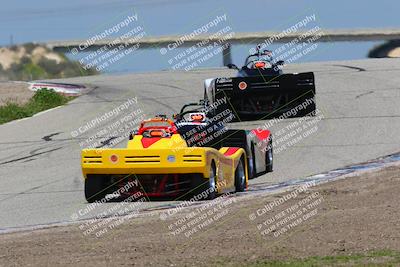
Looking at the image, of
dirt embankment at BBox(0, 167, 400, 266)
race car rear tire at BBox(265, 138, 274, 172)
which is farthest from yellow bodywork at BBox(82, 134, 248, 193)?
race car rear tire at BBox(265, 138, 274, 172)

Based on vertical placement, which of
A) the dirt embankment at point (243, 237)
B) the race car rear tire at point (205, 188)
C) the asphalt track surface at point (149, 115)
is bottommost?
the asphalt track surface at point (149, 115)

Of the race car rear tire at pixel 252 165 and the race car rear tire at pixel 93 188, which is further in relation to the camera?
the race car rear tire at pixel 252 165

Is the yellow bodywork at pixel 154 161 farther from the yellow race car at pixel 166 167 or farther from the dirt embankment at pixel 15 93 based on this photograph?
the dirt embankment at pixel 15 93

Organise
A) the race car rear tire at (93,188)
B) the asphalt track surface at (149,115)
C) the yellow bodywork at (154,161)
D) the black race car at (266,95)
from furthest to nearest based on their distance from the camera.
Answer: the black race car at (266,95)
the asphalt track surface at (149,115)
the race car rear tire at (93,188)
the yellow bodywork at (154,161)

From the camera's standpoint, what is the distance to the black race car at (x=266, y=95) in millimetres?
21328

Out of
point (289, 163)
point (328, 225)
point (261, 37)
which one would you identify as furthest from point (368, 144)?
point (261, 37)

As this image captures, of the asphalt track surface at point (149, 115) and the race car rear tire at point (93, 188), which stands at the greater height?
the race car rear tire at point (93, 188)

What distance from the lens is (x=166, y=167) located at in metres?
11.7

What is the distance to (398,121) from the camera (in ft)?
64.7

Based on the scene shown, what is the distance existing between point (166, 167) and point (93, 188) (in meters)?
1.07

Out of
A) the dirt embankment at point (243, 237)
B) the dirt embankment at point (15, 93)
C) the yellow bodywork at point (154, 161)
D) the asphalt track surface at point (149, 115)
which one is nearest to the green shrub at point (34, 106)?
the asphalt track surface at point (149, 115)

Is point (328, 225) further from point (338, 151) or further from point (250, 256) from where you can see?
point (338, 151)

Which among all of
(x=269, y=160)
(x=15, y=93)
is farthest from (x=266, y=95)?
(x=15, y=93)

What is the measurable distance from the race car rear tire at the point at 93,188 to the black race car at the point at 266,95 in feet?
31.4
